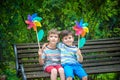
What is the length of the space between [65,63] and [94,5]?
5.34 feet

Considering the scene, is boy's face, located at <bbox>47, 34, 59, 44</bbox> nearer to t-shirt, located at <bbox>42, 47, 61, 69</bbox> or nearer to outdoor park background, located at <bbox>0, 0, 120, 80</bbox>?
t-shirt, located at <bbox>42, 47, 61, 69</bbox>

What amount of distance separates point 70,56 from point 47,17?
1396 millimetres

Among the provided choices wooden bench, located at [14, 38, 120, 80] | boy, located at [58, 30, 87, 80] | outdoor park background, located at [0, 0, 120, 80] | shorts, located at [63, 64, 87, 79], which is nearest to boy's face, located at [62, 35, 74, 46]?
boy, located at [58, 30, 87, 80]

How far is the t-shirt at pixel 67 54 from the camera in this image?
16.6 ft

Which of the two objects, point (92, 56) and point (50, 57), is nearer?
point (50, 57)

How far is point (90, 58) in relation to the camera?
19.2 feet

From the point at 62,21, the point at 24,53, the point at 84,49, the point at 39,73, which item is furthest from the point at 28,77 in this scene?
the point at 62,21

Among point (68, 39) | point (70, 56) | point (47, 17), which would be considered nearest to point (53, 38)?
point (68, 39)

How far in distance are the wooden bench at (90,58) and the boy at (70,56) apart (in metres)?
0.31

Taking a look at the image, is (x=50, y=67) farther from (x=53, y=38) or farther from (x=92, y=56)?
(x=92, y=56)

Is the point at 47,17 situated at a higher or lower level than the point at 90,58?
higher

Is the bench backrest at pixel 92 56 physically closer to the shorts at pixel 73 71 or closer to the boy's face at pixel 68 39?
the shorts at pixel 73 71

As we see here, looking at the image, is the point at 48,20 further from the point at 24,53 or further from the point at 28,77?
the point at 28,77

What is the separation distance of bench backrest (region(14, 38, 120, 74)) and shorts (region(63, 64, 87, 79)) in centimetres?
31
